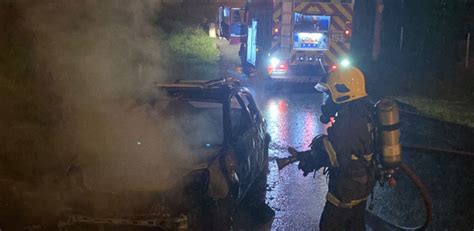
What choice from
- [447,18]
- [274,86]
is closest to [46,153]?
[274,86]

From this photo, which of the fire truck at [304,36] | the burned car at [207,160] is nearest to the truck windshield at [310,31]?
the fire truck at [304,36]

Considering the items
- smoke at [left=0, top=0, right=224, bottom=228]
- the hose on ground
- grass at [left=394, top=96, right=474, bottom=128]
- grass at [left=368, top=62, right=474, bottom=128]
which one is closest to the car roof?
smoke at [left=0, top=0, right=224, bottom=228]

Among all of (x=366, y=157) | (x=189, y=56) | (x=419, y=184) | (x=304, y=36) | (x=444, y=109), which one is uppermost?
(x=304, y=36)

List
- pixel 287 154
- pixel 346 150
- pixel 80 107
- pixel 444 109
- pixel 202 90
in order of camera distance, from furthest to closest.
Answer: pixel 444 109
pixel 287 154
pixel 80 107
pixel 202 90
pixel 346 150

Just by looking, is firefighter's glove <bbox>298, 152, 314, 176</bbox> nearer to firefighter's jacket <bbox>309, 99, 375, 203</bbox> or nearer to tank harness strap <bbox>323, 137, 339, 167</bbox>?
firefighter's jacket <bbox>309, 99, 375, 203</bbox>

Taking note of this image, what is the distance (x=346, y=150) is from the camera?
10.6 feet

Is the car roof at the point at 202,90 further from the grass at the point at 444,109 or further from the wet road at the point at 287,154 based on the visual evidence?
the grass at the point at 444,109

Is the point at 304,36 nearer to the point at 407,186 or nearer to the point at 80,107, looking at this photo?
the point at 407,186

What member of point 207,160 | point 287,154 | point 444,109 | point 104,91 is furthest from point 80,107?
point 444,109

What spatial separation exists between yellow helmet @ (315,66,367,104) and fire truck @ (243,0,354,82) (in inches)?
352

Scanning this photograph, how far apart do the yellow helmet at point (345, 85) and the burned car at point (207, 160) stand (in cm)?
119

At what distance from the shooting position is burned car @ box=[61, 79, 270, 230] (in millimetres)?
3758

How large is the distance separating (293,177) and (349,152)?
10.4 ft

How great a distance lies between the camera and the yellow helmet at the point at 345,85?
130 inches
